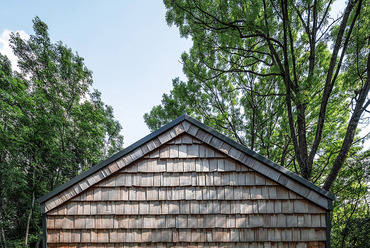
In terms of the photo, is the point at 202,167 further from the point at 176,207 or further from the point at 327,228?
the point at 327,228

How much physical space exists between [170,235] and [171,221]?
23 centimetres

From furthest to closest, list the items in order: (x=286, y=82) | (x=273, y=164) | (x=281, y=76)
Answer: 1. (x=281, y=76)
2. (x=286, y=82)
3. (x=273, y=164)

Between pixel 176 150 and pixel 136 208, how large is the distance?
127 centimetres

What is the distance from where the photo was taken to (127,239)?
349 centimetres

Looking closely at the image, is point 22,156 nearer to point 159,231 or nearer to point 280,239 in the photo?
point 159,231

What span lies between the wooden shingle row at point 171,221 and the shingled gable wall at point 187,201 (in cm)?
2

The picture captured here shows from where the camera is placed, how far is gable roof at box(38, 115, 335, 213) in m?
3.37

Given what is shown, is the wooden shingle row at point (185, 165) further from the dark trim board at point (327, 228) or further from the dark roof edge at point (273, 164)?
the dark trim board at point (327, 228)

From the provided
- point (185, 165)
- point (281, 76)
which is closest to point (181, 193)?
point (185, 165)

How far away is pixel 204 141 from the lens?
3680 millimetres

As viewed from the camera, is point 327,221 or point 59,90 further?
point 59,90

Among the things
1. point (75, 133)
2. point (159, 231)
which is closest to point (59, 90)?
point (75, 133)

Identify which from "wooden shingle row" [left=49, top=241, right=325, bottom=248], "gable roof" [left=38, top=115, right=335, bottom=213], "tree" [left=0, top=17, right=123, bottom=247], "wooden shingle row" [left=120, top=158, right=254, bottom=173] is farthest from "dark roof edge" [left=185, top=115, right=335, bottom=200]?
"tree" [left=0, top=17, right=123, bottom=247]

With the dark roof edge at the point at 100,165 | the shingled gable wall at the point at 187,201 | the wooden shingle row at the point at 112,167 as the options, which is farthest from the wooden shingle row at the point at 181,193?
the dark roof edge at the point at 100,165
